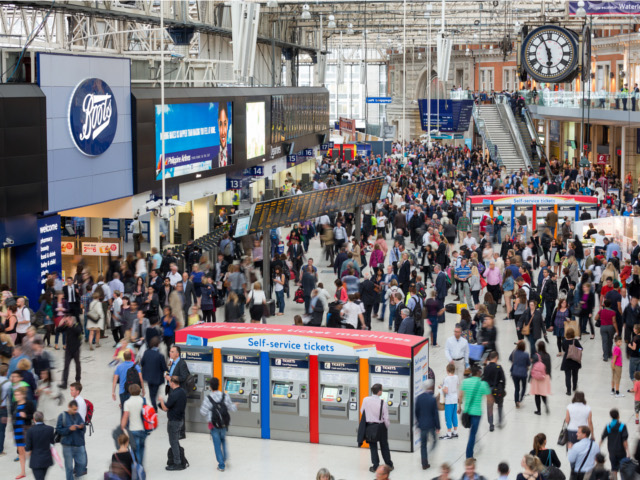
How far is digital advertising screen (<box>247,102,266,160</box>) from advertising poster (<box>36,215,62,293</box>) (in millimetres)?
13127

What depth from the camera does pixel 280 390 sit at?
45.7 ft

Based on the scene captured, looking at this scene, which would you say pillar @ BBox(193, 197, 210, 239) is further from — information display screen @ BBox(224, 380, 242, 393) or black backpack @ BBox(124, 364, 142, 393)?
black backpack @ BBox(124, 364, 142, 393)

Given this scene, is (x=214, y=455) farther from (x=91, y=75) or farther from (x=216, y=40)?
(x=216, y=40)

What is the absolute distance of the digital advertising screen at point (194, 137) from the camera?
1040 inches

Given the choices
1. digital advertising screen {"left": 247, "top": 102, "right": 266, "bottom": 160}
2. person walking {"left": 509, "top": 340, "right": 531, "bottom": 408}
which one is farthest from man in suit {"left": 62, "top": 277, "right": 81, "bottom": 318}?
digital advertising screen {"left": 247, "top": 102, "right": 266, "bottom": 160}

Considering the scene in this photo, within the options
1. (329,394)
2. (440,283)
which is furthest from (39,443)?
(440,283)

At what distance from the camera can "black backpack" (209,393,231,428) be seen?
12.5 meters

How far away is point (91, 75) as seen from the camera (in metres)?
22.2

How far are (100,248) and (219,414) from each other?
1170 centimetres

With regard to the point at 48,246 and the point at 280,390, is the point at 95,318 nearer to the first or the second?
the point at 48,246

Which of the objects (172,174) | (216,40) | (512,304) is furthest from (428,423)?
(216,40)

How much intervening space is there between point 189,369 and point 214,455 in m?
1.39

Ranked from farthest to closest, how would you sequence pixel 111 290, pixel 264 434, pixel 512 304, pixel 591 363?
pixel 512 304 < pixel 111 290 < pixel 591 363 < pixel 264 434

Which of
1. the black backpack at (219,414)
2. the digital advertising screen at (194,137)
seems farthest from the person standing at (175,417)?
the digital advertising screen at (194,137)
